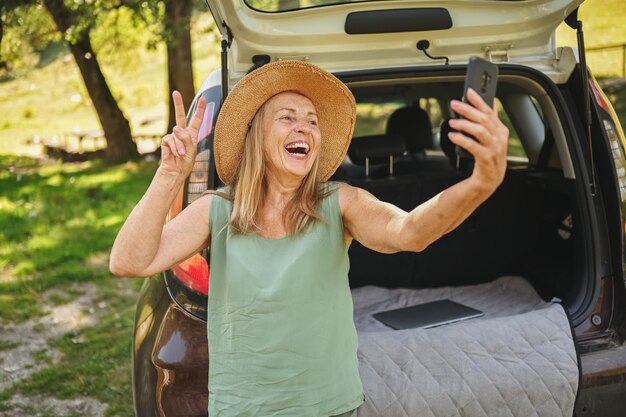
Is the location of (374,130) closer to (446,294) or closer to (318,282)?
(446,294)

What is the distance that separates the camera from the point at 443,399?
2346 mm

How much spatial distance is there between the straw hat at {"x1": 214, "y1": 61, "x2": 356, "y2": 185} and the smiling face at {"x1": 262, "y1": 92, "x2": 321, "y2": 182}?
0.15 feet

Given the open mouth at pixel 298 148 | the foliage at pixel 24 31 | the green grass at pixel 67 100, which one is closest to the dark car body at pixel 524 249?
the open mouth at pixel 298 148

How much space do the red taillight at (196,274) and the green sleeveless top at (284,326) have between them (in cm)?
43

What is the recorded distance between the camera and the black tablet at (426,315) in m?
3.09

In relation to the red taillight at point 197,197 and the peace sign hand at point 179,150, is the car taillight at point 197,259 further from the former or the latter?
the peace sign hand at point 179,150

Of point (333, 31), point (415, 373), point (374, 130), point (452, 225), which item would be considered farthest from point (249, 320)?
point (374, 130)

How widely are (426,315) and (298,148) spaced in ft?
4.92

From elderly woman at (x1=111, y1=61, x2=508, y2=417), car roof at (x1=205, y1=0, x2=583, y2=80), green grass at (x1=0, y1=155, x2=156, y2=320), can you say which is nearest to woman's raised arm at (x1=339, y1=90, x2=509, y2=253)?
elderly woman at (x1=111, y1=61, x2=508, y2=417)

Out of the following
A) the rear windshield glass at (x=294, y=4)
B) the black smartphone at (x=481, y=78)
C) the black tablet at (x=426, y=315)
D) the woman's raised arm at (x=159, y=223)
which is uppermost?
the rear windshield glass at (x=294, y=4)

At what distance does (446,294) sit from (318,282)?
1.87 metres

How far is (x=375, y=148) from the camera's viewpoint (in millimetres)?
3633

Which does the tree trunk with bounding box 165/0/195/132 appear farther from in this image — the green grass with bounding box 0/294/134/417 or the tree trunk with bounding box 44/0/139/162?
the green grass with bounding box 0/294/134/417

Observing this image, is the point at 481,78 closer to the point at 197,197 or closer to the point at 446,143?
the point at 197,197
